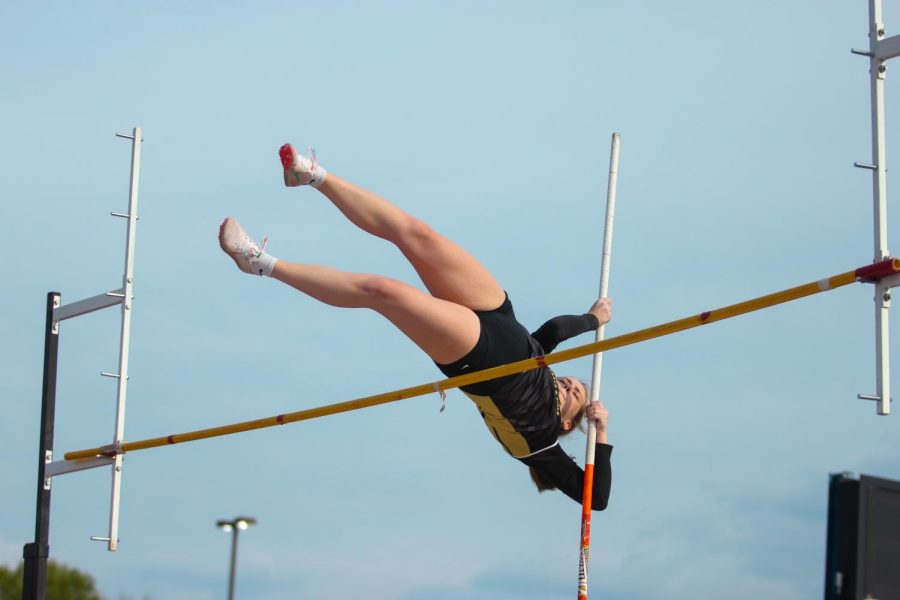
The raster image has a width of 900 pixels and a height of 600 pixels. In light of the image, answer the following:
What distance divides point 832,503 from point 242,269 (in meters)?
2.77

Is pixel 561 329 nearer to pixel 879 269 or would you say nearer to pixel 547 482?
pixel 547 482

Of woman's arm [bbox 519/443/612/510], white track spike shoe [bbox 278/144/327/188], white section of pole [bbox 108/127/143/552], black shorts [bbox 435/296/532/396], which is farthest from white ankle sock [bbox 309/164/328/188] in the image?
white section of pole [bbox 108/127/143/552]

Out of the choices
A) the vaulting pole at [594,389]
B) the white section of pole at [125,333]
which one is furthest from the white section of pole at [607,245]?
the white section of pole at [125,333]

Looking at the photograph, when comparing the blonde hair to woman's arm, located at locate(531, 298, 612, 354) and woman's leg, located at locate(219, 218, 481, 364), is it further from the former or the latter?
woman's leg, located at locate(219, 218, 481, 364)

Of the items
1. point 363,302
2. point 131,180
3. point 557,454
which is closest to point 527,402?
point 557,454

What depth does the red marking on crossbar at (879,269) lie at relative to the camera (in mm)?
4520

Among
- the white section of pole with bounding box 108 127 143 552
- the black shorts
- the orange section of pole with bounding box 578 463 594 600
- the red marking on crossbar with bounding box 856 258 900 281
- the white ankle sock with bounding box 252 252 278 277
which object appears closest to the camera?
the red marking on crossbar with bounding box 856 258 900 281

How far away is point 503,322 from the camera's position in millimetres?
5727

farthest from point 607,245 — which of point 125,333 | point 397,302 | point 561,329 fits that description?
point 125,333

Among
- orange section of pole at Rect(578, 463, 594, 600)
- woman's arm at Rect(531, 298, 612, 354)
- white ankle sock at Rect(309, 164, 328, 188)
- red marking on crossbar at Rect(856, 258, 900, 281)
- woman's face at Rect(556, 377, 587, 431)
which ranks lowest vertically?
orange section of pole at Rect(578, 463, 594, 600)

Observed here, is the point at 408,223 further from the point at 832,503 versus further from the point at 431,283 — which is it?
the point at 832,503

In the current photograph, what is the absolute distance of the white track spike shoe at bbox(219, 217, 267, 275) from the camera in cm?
555

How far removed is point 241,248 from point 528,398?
128 centimetres

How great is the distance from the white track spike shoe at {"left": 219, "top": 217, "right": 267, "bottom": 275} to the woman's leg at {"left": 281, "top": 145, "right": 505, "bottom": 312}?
0.28 meters
